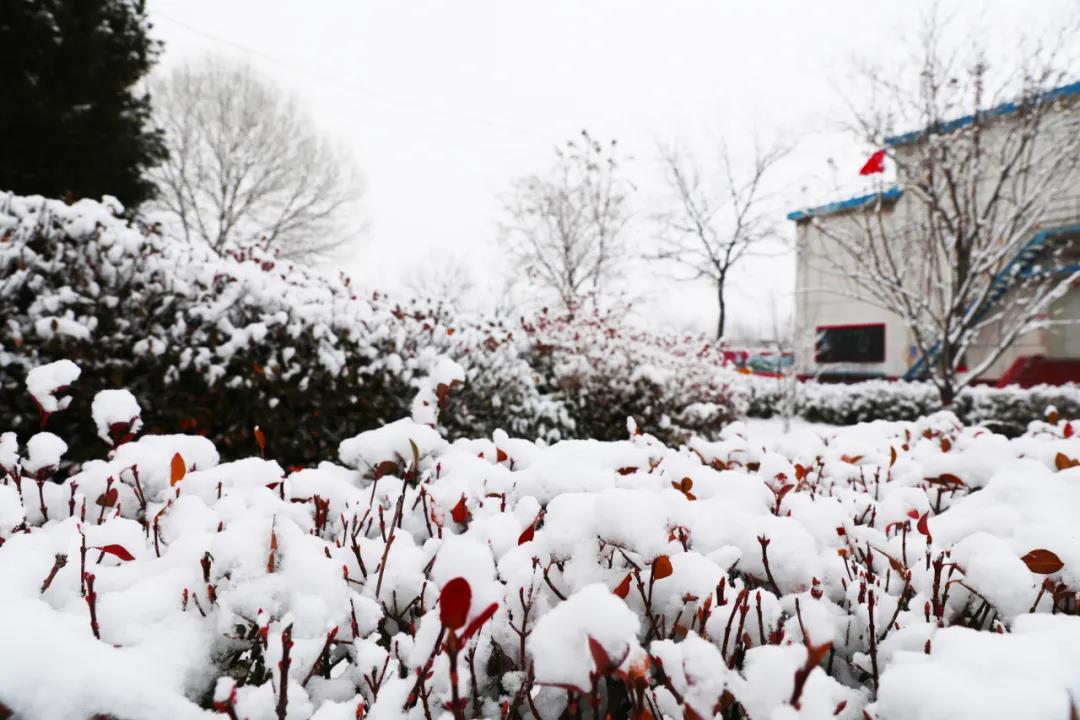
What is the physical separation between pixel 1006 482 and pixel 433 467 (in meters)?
1.49

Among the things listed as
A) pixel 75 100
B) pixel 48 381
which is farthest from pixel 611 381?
pixel 75 100

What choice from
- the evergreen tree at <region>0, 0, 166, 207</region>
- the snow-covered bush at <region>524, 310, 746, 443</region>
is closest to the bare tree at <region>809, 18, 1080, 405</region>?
the snow-covered bush at <region>524, 310, 746, 443</region>

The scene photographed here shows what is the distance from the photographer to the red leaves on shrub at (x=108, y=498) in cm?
120

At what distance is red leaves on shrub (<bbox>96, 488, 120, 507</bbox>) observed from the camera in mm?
1205

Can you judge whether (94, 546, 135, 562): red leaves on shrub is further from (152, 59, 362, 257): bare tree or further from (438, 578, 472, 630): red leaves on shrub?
(152, 59, 362, 257): bare tree

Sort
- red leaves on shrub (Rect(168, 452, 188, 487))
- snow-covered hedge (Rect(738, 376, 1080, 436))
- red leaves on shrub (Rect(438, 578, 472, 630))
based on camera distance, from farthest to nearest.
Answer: snow-covered hedge (Rect(738, 376, 1080, 436)) → red leaves on shrub (Rect(168, 452, 188, 487)) → red leaves on shrub (Rect(438, 578, 472, 630))

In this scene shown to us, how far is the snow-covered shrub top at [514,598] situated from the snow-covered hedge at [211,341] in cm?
64

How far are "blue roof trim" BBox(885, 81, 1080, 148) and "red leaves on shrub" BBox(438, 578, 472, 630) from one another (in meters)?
9.96

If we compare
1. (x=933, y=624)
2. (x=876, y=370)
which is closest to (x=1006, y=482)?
(x=933, y=624)

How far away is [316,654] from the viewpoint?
828 millimetres

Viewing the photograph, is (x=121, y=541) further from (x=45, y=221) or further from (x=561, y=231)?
(x=561, y=231)

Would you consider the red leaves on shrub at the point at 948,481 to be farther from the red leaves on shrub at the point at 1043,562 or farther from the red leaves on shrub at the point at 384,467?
the red leaves on shrub at the point at 384,467

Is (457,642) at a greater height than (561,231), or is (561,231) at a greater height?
(561,231)

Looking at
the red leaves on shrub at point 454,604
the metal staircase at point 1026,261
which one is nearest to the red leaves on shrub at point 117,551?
the red leaves on shrub at point 454,604
